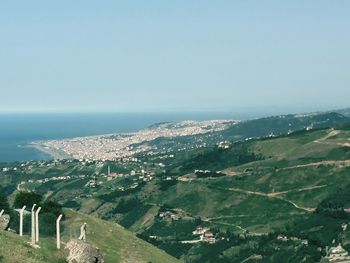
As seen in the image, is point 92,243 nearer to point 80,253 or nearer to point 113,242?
point 113,242

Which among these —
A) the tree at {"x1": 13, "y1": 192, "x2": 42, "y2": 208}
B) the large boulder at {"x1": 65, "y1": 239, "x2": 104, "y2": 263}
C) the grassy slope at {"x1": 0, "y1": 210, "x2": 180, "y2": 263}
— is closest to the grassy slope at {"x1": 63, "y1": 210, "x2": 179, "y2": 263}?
the grassy slope at {"x1": 0, "y1": 210, "x2": 180, "y2": 263}

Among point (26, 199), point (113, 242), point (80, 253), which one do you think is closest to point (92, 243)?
point (113, 242)

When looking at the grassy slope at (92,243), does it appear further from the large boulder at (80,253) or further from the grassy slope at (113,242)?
the large boulder at (80,253)

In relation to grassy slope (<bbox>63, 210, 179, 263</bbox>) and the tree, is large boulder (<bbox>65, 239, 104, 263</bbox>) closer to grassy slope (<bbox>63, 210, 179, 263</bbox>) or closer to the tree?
grassy slope (<bbox>63, 210, 179, 263</bbox>)

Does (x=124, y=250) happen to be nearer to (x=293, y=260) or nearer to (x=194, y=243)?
(x=293, y=260)

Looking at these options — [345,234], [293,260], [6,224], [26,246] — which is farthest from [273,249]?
[26,246]
